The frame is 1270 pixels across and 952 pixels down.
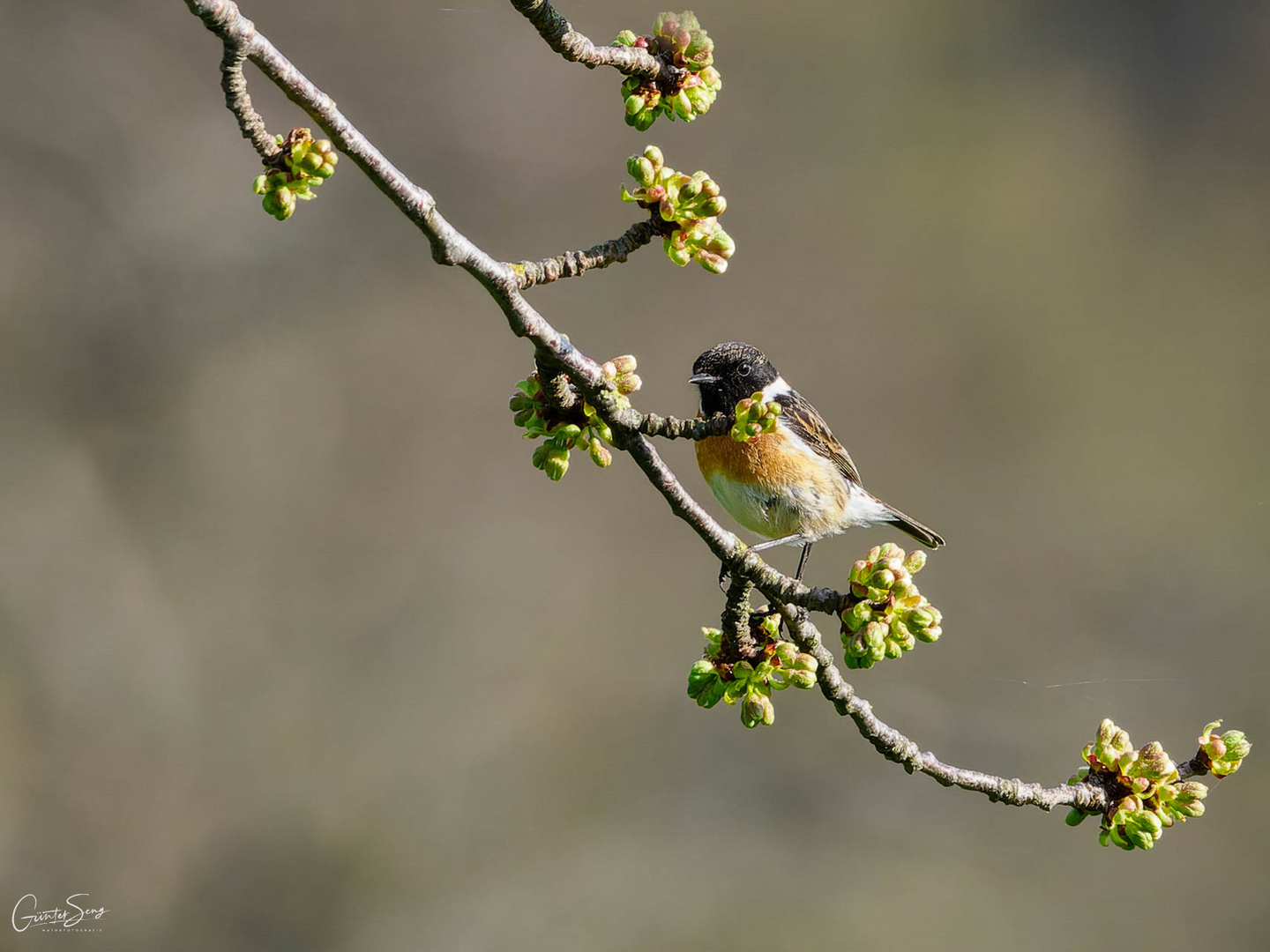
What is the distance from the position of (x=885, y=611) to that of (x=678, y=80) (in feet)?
2.65

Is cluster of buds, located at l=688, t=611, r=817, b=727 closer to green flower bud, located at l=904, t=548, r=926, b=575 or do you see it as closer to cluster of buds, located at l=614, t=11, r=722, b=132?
green flower bud, located at l=904, t=548, r=926, b=575

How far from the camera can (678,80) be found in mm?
1426

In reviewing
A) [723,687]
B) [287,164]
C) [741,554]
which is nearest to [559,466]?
[741,554]

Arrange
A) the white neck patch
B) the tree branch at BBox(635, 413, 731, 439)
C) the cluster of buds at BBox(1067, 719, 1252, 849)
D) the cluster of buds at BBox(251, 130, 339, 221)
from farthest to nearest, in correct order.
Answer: the white neck patch
the cluster of buds at BBox(1067, 719, 1252, 849)
the tree branch at BBox(635, 413, 731, 439)
the cluster of buds at BBox(251, 130, 339, 221)

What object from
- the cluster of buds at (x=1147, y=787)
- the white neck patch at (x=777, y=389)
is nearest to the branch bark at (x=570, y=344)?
the cluster of buds at (x=1147, y=787)

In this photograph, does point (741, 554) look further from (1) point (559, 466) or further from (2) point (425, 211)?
(2) point (425, 211)

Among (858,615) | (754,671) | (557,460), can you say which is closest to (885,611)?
(858,615)

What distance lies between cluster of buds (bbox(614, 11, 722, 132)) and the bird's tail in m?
1.66

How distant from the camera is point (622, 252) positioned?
1.42m

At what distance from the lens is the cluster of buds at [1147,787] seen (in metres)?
1.55

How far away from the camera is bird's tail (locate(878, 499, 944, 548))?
2.78 meters

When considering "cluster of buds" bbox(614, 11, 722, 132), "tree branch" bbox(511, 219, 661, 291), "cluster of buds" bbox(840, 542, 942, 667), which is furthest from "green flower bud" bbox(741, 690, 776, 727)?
"cluster of buds" bbox(614, 11, 722, 132)

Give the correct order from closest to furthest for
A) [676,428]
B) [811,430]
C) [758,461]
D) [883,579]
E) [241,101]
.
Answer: [241,101]
[883,579]
[676,428]
[758,461]
[811,430]

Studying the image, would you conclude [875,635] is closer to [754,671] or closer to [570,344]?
[754,671]
